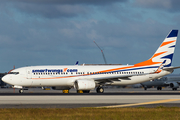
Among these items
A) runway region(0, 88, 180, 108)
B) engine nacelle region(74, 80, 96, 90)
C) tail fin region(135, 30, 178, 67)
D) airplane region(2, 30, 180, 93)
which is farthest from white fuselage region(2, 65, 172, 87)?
runway region(0, 88, 180, 108)

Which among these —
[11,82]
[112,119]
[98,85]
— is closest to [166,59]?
[98,85]

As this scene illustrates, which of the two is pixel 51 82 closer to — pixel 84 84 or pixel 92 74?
pixel 84 84

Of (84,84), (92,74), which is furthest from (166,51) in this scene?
(84,84)

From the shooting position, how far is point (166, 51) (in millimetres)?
51812

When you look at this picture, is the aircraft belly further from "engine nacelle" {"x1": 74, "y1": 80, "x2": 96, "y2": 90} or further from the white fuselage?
"engine nacelle" {"x1": 74, "y1": 80, "x2": 96, "y2": 90}

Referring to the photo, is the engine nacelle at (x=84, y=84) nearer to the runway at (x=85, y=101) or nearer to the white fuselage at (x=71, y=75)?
the white fuselage at (x=71, y=75)

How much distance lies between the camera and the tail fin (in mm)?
51312

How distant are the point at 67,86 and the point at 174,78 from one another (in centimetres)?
4775

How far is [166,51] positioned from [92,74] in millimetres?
13172

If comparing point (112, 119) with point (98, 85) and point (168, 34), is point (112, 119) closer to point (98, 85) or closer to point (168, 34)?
point (98, 85)

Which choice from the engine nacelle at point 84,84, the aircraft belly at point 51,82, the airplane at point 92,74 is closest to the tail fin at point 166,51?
the airplane at point 92,74

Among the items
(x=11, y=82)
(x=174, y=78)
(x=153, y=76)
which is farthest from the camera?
(x=174, y=78)

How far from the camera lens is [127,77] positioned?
47500 mm

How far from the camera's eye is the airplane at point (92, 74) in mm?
46562
